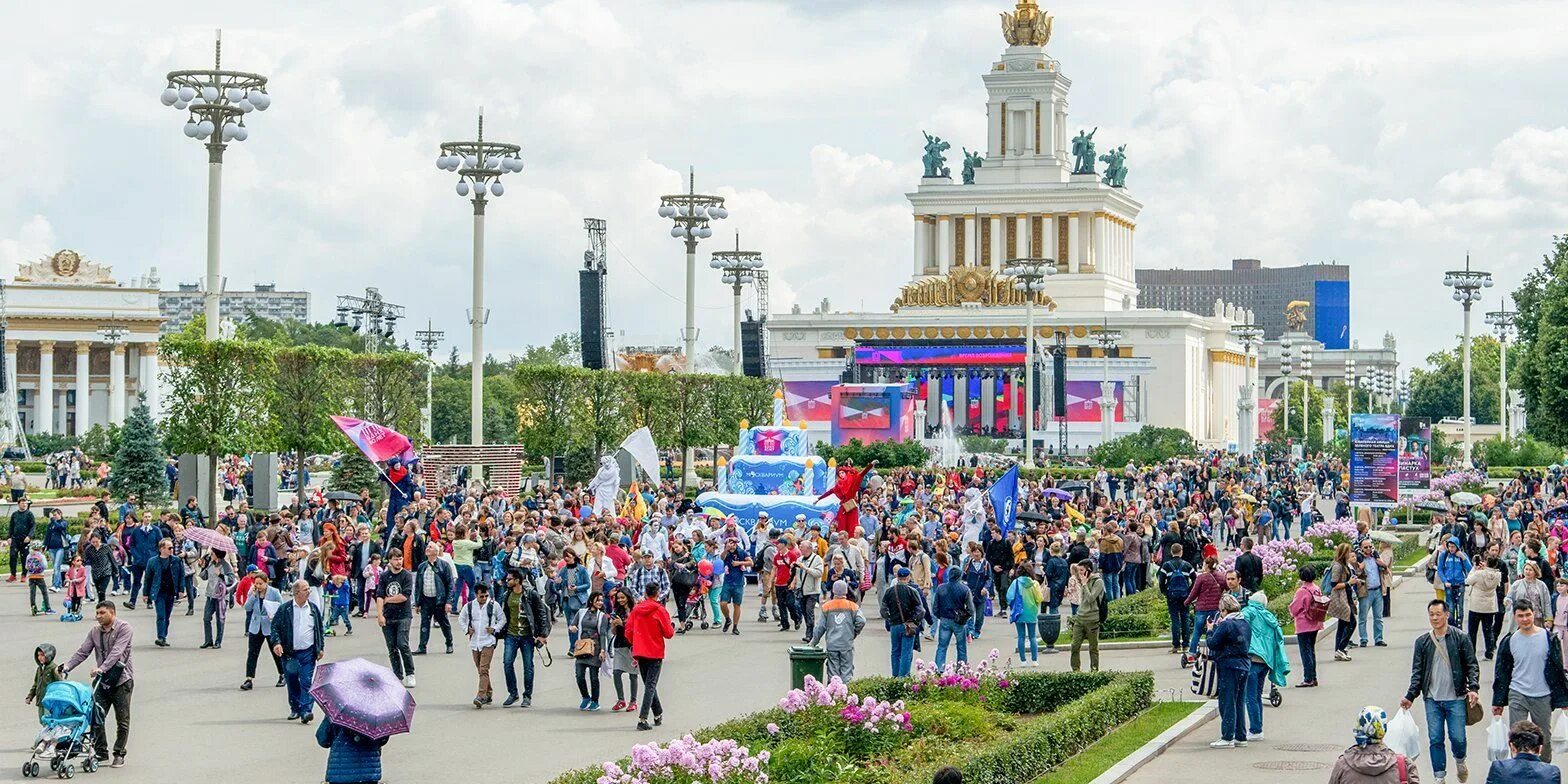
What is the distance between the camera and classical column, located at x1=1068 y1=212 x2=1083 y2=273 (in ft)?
386

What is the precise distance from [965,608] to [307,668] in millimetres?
7153

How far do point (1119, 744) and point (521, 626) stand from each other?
576 cm

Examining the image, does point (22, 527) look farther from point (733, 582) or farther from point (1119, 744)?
point (1119, 744)

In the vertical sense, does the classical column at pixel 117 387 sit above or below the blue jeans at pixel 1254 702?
above

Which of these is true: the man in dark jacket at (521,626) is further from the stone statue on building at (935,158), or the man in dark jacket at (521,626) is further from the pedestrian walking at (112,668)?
the stone statue on building at (935,158)

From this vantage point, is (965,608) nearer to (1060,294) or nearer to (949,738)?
(949,738)

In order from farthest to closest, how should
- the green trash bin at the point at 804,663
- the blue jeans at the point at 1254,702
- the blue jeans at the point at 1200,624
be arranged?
the blue jeans at the point at 1200,624 < the green trash bin at the point at 804,663 < the blue jeans at the point at 1254,702

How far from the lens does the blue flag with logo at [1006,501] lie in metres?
31.7

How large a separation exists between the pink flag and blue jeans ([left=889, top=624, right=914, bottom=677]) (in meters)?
14.7

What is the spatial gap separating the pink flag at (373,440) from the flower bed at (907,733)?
17.1 m

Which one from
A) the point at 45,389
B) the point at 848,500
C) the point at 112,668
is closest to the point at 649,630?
the point at 112,668

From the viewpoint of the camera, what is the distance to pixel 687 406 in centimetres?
6016

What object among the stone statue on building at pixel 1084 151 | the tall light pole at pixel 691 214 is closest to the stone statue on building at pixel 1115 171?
the stone statue on building at pixel 1084 151

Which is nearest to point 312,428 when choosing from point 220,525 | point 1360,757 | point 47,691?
point 220,525
